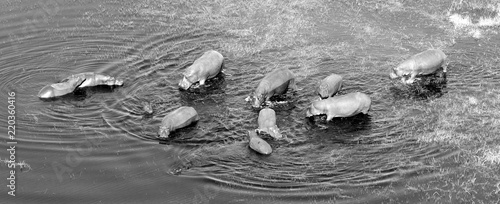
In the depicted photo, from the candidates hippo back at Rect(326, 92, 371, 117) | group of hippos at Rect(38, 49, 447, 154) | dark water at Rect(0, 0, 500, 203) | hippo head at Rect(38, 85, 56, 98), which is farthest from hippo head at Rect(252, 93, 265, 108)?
hippo head at Rect(38, 85, 56, 98)

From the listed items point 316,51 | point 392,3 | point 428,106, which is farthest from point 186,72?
point 392,3

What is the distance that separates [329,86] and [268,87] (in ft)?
5.61

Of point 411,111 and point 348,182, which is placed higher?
point 411,111

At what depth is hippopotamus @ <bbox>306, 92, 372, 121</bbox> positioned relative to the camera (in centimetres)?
1600

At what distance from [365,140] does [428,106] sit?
2.68 metres

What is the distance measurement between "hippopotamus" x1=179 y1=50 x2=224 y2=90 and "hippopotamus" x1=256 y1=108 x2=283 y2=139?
281 cm

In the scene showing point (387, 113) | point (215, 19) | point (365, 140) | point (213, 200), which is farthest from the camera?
point (215, 19)

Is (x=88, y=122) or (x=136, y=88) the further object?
(x=136, y=88)

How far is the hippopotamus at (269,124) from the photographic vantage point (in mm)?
15180

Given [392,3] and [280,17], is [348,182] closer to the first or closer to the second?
[280,17]

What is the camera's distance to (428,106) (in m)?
16.8

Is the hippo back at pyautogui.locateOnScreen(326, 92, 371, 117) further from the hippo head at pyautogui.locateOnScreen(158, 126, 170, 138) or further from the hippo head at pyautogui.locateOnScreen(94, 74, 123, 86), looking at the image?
the hippo head at pyautogui.locateOnScreen(94, 74, 123, 86)

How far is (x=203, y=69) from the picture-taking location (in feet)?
58.0

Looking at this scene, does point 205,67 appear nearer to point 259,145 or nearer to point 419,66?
point 259,145
